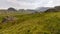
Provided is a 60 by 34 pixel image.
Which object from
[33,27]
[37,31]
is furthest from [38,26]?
[37,31]

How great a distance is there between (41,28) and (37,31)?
178 inches

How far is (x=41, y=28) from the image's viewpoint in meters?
60.7

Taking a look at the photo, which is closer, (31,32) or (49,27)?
(31,32)

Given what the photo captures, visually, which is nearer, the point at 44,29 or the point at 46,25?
the point at 44,29

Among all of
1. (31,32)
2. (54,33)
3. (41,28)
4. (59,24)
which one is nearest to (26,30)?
(31,32)

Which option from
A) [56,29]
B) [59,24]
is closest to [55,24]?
[59,24]

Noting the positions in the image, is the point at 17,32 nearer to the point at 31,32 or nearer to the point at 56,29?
the point at 31,32

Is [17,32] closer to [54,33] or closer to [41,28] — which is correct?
[41,28]

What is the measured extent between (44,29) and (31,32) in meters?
5.95

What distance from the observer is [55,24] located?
6412 centimetres

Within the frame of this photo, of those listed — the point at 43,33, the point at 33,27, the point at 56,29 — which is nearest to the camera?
the point at 43,33

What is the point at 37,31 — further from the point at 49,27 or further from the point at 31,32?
the point at 49,27

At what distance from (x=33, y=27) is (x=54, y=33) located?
11.3m

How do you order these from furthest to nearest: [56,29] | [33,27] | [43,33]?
1. [33,27]
2. [56,29]
3. [43,33]
